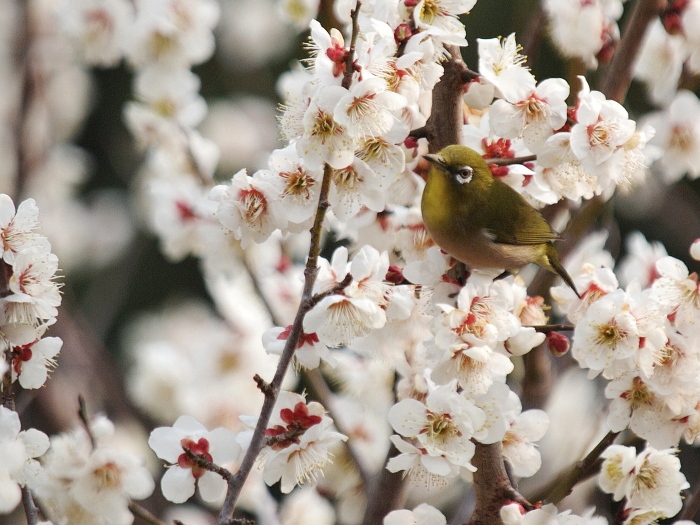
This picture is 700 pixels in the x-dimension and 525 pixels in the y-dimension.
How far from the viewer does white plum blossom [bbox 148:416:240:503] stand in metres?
1.42

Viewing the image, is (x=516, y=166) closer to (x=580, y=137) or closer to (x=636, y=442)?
(x=580, y=137)

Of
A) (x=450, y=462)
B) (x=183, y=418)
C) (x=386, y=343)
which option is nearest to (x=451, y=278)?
(x=386, y=343)

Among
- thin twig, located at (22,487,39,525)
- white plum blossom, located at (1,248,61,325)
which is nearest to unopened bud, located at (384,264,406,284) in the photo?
white plum blossom, located at (1,248,61,325)

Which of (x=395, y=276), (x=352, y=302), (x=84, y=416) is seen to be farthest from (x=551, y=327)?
(x=84, y=416)

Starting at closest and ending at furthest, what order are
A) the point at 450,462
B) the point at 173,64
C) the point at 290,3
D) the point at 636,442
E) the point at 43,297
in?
1. the point at 43,297
2. the point at 450,462
3. the point at 636,442
4. the point at 290,3
5. the point at 173,64

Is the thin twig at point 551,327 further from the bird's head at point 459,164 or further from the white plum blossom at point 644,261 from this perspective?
the white plum blossom at point 644,261

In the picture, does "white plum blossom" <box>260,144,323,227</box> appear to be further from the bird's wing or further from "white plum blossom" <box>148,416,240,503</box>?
the bird's wing

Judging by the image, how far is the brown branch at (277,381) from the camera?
3.92ft

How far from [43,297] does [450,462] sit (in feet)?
2.30

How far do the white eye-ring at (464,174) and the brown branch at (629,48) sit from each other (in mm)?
457

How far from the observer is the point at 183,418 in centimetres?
146

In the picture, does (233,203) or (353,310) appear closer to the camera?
(353,310)

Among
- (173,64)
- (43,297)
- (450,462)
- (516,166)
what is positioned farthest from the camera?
(173,64)

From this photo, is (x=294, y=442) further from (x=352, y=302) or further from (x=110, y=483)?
(x=110, y=483)
